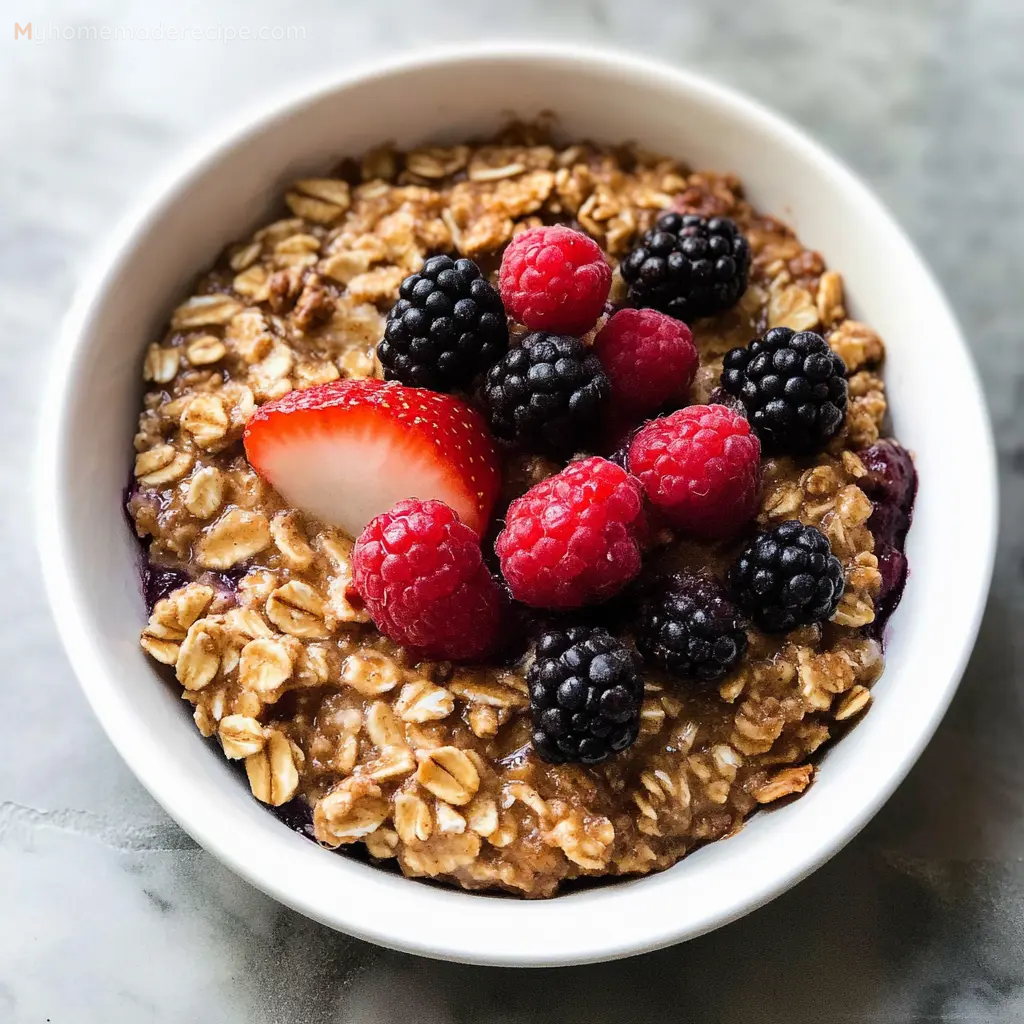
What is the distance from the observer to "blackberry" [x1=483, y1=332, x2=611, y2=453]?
1.56 m

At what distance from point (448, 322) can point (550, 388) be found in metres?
0.19

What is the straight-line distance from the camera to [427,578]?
1469 mm

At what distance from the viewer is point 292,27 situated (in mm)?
2543

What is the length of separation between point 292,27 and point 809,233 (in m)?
1.33

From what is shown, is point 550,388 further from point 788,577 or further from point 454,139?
point 454,139

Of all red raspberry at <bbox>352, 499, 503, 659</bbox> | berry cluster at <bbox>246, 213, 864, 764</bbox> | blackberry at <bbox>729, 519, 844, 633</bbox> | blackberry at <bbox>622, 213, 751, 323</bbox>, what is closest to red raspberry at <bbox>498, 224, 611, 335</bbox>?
berry cluster at <bbox>246, 213, 864, 764</bbox>

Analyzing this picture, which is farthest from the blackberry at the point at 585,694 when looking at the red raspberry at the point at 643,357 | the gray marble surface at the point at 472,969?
the gray marble surface at the point at 472,969

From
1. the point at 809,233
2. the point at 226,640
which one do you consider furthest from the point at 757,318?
the point at 226,640

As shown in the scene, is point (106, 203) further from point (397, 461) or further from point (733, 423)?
point (733, 423)

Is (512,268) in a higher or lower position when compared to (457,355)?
higher

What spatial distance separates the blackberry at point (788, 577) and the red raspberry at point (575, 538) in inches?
7.2

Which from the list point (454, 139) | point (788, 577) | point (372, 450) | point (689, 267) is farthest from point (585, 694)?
point (454, 139)

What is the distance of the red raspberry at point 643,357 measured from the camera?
1.65 metres

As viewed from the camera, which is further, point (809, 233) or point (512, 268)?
point (809, 233)
